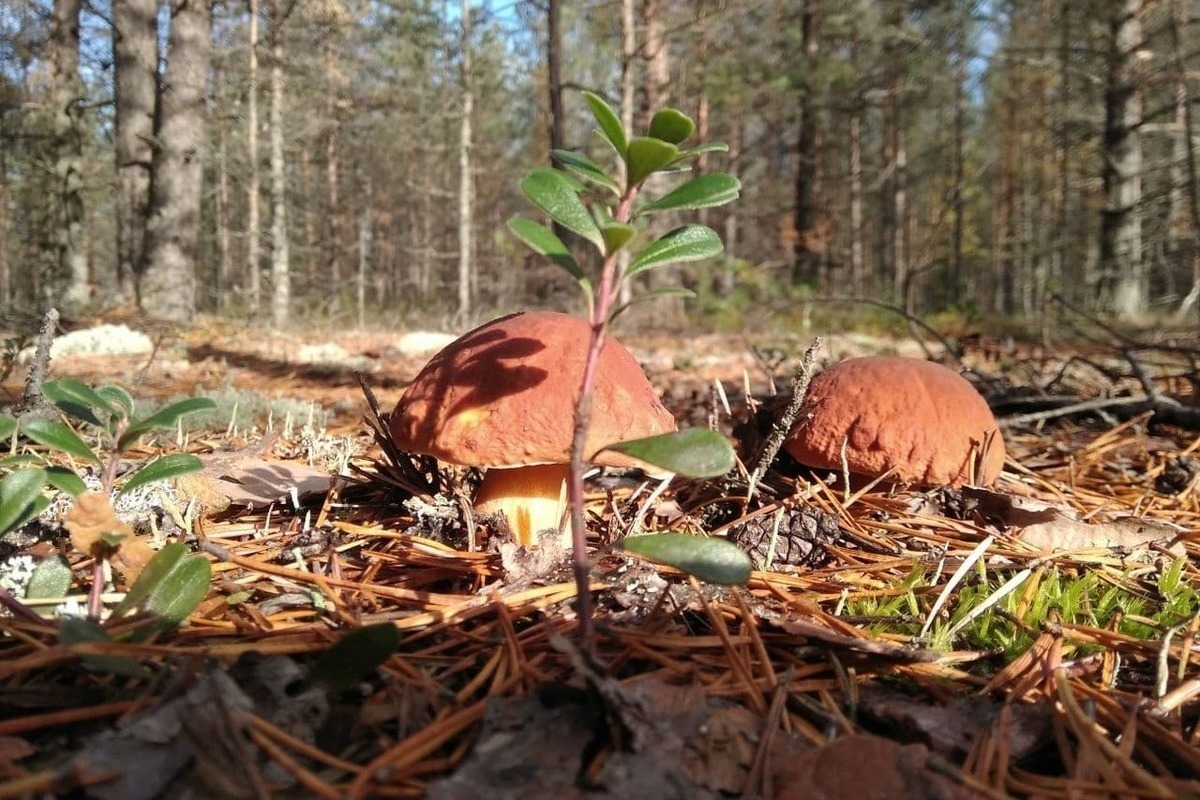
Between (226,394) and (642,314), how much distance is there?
729 cm

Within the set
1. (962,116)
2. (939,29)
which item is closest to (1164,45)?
(939,29)

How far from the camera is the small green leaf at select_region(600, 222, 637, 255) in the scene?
0.95m

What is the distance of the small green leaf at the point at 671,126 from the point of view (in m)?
1.06

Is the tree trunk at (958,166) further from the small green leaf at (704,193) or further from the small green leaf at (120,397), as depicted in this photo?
the small green leaf at (120,397)

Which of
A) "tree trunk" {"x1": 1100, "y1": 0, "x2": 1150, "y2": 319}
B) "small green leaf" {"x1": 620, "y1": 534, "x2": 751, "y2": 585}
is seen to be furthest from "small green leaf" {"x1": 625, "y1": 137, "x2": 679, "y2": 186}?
"tree trunk" {"x1": 1100, "y1": 0, "x2": 1150, "y2": 319}

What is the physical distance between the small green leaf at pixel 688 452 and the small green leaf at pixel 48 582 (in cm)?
87

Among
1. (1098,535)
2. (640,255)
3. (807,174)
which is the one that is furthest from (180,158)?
(807,174)

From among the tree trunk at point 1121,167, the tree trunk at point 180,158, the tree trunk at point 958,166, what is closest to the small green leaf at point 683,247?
the tree trunk at point 180,158

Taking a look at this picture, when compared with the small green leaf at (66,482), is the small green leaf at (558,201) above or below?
above

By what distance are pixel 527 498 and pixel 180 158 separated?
841cm

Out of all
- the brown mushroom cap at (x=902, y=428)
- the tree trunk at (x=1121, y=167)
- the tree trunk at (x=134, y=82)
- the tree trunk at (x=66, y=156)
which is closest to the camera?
the brown mushroom cap at (x=902, y=428)

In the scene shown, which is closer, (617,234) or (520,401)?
(617,234)

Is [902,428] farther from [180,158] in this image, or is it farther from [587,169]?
[180,158]

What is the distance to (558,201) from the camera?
1.09 metres
